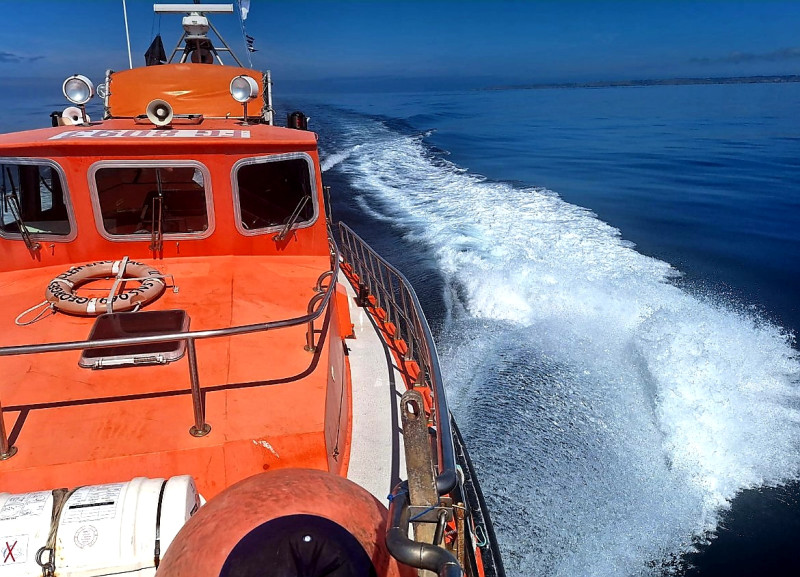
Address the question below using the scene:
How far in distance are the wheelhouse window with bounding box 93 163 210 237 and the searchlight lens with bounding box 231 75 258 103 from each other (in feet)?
3.18

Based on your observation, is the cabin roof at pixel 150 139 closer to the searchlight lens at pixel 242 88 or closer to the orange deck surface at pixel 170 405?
the searchlight lens at pixel 242 88

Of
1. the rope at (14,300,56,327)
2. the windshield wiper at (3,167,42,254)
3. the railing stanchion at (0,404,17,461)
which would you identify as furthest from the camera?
the windshield wiper at (3,167,42,254)

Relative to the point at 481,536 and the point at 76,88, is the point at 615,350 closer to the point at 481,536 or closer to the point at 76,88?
the point at 481,536

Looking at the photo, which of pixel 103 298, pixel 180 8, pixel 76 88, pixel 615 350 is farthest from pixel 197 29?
pixel 615 350

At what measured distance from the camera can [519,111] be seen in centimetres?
3747

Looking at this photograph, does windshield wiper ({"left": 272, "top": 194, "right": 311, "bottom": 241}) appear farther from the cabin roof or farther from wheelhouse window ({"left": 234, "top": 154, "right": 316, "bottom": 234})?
the cabin roof

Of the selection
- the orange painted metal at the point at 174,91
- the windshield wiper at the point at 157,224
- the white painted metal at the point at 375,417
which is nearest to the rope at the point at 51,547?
the white painted metal at the point at 375,417

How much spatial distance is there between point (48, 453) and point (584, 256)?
855cm

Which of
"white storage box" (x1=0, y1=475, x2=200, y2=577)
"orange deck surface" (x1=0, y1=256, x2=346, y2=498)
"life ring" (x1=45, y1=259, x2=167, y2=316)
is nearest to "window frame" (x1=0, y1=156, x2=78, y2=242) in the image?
"life ring" (x1=45, y1=259, x2=167, y2=316)

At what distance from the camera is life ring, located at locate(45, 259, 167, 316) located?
3141 mm

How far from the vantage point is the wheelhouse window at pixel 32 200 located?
146 inches

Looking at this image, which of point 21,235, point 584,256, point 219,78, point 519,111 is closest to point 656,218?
point 584,256

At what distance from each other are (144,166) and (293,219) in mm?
1039

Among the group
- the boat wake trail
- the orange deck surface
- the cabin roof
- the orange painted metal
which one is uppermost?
the orange painted metal
